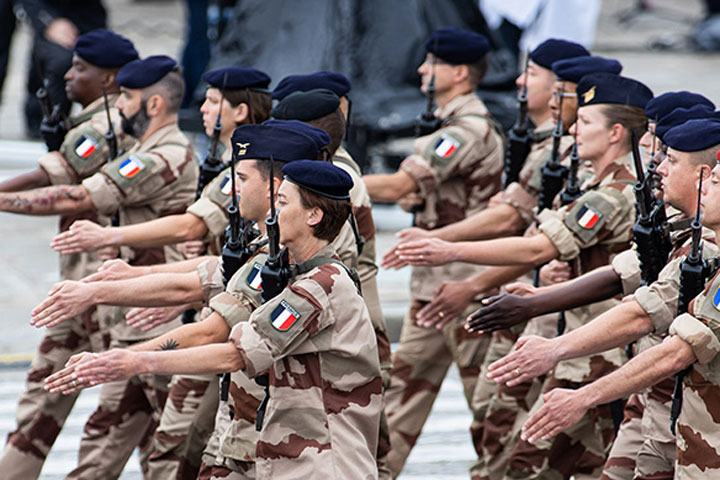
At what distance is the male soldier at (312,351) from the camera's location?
4840 millimetres

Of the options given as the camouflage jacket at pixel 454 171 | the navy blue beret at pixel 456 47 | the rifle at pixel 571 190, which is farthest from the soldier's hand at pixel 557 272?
the navy blue beret at pixel 456 47

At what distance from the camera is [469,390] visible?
7.49 m

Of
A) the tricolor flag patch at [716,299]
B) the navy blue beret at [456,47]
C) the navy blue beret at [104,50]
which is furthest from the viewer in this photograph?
the navy blue beret at [456,47]

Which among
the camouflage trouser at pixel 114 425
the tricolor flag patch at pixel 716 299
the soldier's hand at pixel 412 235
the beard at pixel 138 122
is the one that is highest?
the tricolor flag patch at pixel 716 299

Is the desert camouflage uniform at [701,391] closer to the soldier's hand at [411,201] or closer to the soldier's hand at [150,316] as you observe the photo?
the soldier's hand at [150,316]

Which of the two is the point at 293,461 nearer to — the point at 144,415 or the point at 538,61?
the point at 144,415

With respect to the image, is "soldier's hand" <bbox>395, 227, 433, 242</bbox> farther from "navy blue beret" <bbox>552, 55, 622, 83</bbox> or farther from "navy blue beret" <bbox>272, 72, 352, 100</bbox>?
"navy blue beret" <bbox>552, 55, 622, 83</bbox>

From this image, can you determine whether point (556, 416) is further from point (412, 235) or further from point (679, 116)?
point (412, 235)

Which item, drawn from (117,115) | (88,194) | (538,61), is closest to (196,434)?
(88,194)

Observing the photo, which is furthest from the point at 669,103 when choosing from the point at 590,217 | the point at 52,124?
the point at 52,124

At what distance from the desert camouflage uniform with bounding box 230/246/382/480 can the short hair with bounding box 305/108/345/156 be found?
1275 mm

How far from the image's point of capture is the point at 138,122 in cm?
719

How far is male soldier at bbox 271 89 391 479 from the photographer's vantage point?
20.4 ft

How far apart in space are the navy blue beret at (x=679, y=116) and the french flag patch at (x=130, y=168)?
2.52 meters
